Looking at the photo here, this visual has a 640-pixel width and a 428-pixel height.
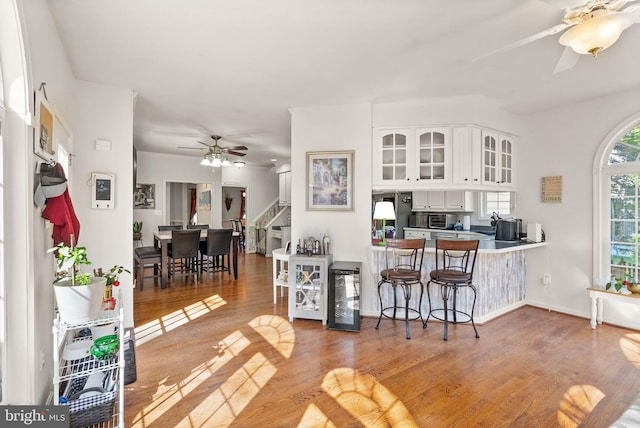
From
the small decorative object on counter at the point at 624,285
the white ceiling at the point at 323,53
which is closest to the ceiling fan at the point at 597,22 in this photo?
the white ceiling at the point at 323,53

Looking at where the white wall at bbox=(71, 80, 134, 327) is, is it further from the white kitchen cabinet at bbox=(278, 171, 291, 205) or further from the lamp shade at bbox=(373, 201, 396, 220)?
the white kitchen cabinet at bbox=(278, 171, 291, 205)

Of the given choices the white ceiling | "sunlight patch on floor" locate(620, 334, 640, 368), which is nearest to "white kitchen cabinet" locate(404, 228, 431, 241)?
the white ceiling

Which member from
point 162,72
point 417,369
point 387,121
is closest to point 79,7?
point 162,72

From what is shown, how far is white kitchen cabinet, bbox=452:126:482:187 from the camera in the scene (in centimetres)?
370

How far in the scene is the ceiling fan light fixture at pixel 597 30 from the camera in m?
1.67

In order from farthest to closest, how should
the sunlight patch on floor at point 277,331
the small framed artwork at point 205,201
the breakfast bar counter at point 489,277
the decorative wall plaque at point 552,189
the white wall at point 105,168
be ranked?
the small framed artwork at point 205,201 → the decorative wall plaque at point 552,189 → the breakfast bar counter at point 489,277 → the white wall at point 105,168 → the sunlight patch on floor at point 277,331

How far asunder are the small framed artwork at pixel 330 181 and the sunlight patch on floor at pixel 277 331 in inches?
55.9

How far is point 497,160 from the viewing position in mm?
4020

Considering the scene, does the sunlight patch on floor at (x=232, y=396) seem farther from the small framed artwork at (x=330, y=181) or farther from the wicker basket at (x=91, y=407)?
the small framed artwork at (x=330, y=181)

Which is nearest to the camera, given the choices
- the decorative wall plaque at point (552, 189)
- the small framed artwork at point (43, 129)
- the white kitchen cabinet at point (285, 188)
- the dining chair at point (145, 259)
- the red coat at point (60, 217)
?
the small framed artwork at point (43, 129)

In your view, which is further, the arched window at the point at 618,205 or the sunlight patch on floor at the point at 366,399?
the arched window at the point at 618,205

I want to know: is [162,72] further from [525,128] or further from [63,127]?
[525,128]

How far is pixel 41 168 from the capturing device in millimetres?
1882

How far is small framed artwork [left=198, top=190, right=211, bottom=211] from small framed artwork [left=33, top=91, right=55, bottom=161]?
6782 mm
